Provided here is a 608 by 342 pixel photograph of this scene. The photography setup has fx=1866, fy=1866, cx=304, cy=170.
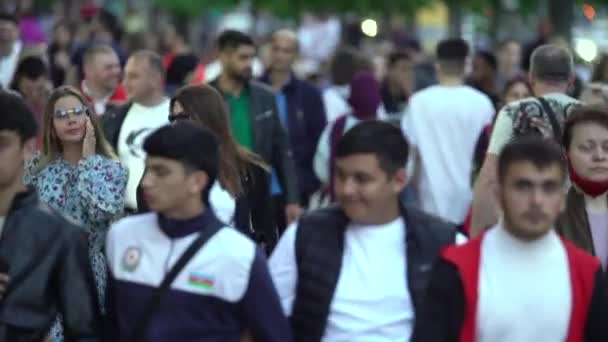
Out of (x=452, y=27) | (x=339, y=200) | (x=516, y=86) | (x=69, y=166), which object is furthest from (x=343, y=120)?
(x=452, y=27)

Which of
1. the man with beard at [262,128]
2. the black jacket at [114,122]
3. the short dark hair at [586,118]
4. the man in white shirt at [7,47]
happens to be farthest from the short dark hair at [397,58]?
the short dark hair at [586,118]

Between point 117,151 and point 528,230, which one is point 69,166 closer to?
point 117,151

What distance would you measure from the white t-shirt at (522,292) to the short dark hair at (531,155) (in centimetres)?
26

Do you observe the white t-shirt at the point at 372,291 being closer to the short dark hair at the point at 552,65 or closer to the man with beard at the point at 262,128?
the short dark hair at the point at 552,65

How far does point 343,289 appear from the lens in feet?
22.6

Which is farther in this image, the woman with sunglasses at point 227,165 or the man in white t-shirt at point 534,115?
the man in white t-shirt at point 534,115

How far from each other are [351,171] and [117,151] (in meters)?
5.14

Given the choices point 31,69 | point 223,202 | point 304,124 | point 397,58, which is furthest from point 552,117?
point 397,58

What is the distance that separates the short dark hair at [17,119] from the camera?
276 inches

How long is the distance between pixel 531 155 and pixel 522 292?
509 millimetres

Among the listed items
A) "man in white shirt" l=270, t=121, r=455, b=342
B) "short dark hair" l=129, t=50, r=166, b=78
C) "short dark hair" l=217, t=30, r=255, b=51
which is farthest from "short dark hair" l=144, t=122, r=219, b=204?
"short dark hair" l=217, t=30, r=255, b=51

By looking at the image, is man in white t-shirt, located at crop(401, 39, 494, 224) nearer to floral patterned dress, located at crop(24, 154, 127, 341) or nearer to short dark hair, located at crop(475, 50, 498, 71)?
short dark hair, located at crop(475, 50, 498, 71)

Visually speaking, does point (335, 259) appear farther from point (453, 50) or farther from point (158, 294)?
point (453, 50)

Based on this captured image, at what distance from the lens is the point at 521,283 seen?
21.4ft
